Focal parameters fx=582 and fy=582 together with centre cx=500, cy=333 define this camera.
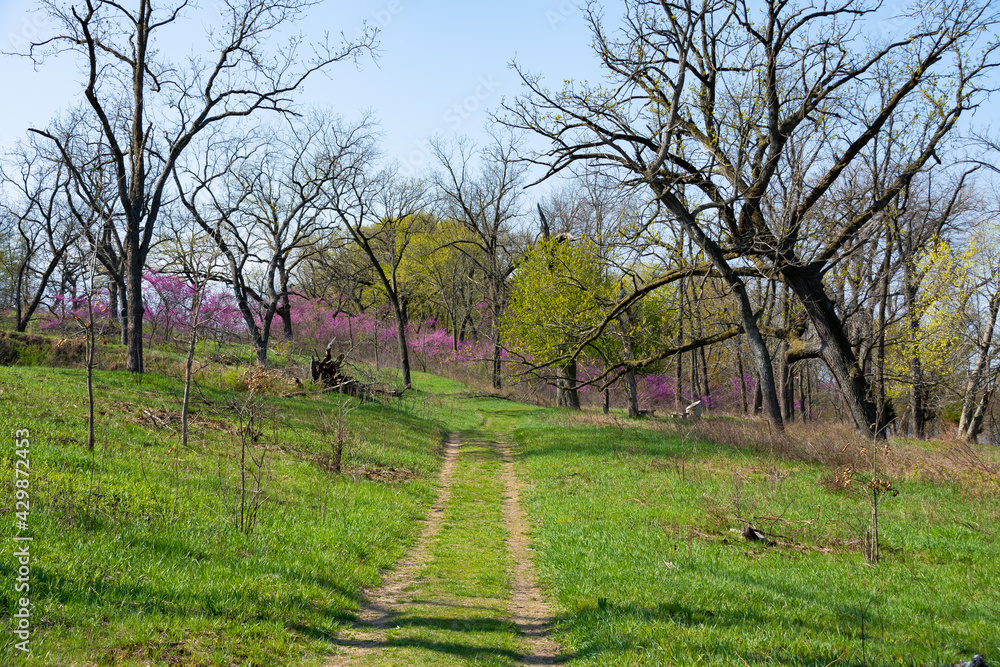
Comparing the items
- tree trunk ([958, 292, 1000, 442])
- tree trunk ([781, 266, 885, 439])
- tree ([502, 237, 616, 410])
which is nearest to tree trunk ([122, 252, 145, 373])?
tree ([502, 237, 616, 410])

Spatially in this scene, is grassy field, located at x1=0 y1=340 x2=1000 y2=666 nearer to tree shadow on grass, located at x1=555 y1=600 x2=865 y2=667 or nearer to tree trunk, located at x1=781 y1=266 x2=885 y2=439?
tree shadow on grass, located at x1=555 y1=600 x2=865 y2=667

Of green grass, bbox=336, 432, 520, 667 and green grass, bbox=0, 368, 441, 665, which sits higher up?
green grass, bbox=0, 368, 441, 665

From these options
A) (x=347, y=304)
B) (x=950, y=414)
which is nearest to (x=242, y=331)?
(x=347, y=304)

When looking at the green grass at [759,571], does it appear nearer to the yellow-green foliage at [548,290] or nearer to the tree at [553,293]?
the tree at [553,293]

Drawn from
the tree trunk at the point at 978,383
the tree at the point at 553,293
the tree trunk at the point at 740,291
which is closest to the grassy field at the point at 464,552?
the tree trunk at the point at 740,291

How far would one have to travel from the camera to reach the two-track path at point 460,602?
505 centimetres

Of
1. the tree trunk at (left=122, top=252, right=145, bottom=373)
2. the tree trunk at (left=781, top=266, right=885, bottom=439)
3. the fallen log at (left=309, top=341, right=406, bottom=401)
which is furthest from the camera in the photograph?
the fallen log at (left=309, top=341, right=406, bottom=401)

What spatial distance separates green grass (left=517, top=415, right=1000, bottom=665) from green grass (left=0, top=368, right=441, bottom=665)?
98.4 inches

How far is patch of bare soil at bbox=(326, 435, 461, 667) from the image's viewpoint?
508 cm

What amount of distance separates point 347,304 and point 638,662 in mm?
47536

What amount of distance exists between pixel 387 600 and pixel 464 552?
6.66ft

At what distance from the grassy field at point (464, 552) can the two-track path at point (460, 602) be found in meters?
0.05

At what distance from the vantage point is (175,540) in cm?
597

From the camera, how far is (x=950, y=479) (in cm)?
1155
